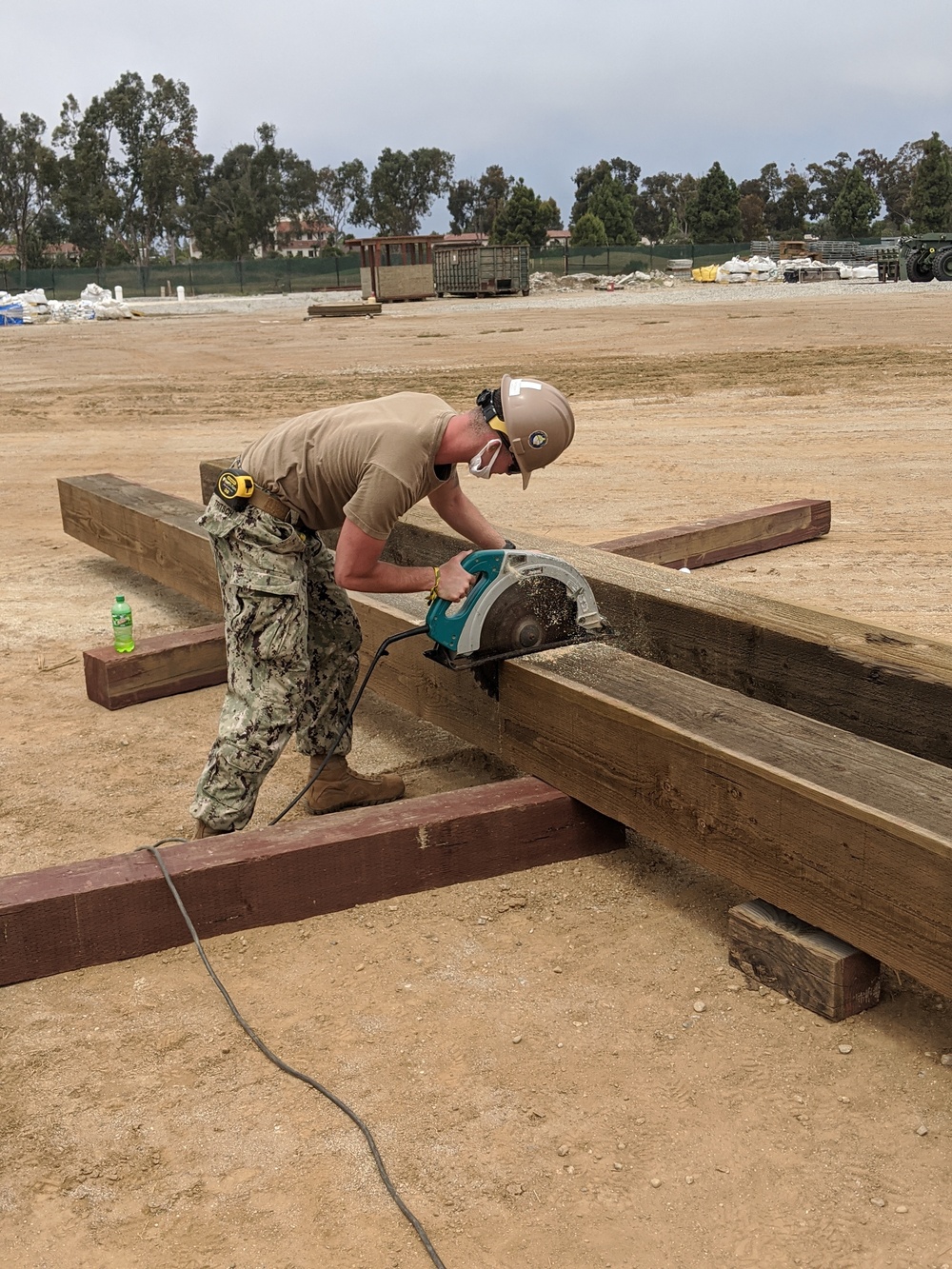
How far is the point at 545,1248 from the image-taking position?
2.18 metres

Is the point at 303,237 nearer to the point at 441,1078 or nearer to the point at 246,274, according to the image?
the point at 246,274

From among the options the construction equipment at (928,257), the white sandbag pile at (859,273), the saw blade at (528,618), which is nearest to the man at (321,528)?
the saw blade at (528,618)

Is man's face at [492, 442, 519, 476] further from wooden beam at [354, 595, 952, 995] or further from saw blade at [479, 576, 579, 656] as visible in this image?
wooden beam at [354, 595, 952, 995]

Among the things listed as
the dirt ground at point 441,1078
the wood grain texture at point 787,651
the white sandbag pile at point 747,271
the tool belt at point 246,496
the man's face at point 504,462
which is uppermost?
the white sandbag pile at point 747,271

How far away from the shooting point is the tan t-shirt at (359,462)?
10.5ft

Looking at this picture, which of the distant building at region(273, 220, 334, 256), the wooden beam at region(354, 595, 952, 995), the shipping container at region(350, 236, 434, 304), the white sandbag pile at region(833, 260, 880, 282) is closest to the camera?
the wooden beam at region(354, 595, 952, 995)

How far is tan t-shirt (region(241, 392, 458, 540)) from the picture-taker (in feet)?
10.5

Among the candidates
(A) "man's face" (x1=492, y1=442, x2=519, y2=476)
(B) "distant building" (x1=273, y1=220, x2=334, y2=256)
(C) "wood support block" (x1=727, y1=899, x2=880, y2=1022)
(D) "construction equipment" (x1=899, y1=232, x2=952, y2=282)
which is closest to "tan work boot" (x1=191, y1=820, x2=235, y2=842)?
(A) "man's face" (x1=492, y1=442, x2=519, y2=476)

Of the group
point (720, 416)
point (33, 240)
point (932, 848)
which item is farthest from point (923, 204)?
point (932, 848)

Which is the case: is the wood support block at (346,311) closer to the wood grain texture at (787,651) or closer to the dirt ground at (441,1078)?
the dirt ground at (441,1078)

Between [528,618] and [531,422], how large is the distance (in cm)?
67

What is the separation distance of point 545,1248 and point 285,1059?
798 mm

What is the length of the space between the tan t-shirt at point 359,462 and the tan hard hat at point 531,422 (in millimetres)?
177

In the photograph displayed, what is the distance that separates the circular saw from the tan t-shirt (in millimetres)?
302
